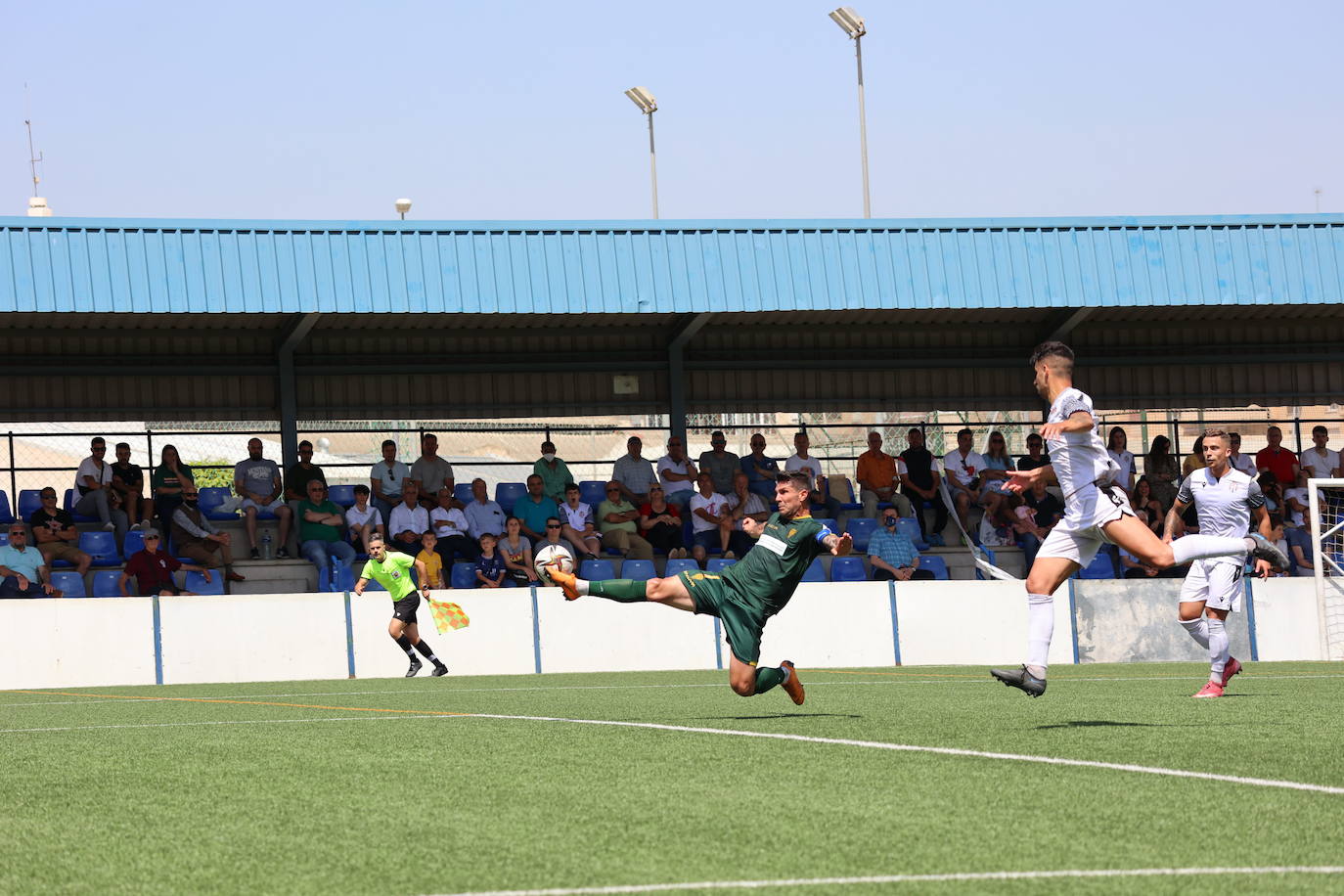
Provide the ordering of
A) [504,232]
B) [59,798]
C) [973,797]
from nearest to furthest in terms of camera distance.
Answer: [973,797], [59,798], [504,232]

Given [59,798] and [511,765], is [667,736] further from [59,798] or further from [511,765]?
[59,798]

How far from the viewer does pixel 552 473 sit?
23031mm

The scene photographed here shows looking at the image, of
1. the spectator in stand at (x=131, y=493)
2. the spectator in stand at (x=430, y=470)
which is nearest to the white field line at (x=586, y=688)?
the spectator in stand at (x=131, y=493)

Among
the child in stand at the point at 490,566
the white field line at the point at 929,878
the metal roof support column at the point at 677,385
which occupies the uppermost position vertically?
the metal roof support column at the point at 677,385

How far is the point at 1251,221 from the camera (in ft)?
78.2

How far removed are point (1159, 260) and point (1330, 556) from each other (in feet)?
17.0

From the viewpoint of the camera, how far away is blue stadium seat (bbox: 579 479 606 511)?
80.6ft

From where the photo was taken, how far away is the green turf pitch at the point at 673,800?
487 cm

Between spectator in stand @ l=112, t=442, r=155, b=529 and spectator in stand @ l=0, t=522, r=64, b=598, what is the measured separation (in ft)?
4.93

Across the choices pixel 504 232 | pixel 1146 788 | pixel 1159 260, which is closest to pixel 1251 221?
pixel 1159 260

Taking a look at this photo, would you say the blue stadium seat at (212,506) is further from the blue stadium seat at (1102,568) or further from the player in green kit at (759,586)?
the player in green kit at (759,586)

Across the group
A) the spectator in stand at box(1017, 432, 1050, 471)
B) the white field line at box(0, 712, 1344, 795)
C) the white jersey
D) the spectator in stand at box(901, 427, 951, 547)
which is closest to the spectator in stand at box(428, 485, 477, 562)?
the spectator in stand at box(901, 427, 951, 547)

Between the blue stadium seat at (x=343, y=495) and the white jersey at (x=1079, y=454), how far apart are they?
50.9 feet

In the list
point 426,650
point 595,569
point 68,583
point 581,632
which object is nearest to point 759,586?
point 426,650
